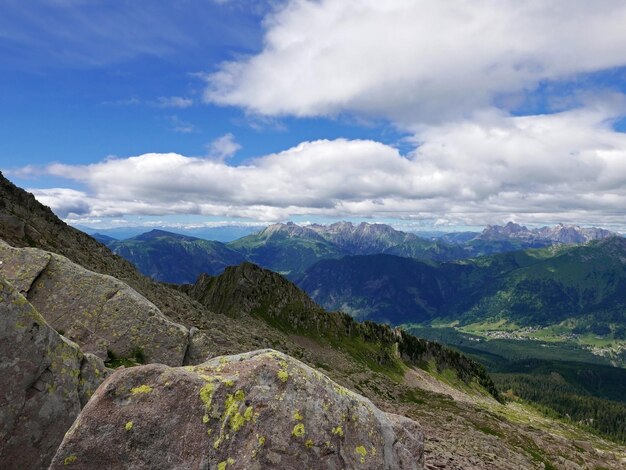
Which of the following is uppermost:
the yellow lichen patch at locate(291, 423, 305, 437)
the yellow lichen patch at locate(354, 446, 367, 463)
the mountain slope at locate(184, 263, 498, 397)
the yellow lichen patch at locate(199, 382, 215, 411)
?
the yellow lichen patch at locate(199, 382, 215, 411)

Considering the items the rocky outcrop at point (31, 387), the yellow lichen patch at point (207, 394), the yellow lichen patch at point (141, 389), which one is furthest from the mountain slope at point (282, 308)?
the yellow lichen patch at point (141, 389)

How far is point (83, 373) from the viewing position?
57.6 ft

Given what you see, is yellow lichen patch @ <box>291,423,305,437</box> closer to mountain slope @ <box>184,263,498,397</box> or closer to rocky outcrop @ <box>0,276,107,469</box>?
rocky outcrop @ <box>0,276,107,469</box>

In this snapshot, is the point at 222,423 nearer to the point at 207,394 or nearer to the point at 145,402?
the point at 207,394

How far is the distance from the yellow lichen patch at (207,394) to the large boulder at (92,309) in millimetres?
17477

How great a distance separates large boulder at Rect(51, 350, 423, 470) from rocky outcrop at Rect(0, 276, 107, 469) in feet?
18.5

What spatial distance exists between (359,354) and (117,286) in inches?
5749

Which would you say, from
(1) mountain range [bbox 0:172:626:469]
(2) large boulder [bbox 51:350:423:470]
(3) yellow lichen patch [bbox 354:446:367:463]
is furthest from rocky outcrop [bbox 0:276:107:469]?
(3) yellow lichen patch [bbox 354:446:367:463]

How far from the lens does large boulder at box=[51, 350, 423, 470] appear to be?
447 inches

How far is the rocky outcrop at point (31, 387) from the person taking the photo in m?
14.5

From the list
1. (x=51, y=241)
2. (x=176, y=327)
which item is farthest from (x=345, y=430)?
(x=51, y=241)

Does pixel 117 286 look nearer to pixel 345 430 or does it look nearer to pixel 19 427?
pixel 19 427

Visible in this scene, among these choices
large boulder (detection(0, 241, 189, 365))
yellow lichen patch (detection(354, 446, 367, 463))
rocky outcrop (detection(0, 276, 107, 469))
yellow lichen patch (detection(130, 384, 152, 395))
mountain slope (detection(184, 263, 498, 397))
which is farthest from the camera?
mountain slope (detection(184, 263, 498, 397))

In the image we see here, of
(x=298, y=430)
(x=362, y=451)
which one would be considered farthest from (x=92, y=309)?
(x=362, y=451)
